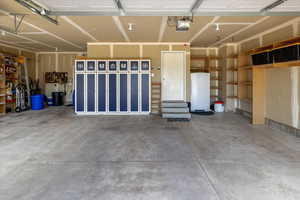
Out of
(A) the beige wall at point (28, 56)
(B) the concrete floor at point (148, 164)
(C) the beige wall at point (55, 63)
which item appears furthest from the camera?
(C) the beige wall at point (55, 63)

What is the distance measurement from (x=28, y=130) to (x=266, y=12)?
5.80m

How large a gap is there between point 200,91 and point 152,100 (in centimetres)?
192

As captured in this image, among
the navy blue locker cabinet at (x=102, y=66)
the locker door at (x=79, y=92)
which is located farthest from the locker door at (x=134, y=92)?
the locker door at (x=79, y=92)

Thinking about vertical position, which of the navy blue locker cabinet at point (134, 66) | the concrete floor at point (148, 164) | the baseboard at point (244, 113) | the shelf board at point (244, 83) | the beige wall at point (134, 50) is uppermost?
the beige wall at point (134, 50)

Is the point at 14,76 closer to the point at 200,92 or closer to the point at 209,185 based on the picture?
the point at 200,92

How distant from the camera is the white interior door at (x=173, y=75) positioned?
26.3 feet

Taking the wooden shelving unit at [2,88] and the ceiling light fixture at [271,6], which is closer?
the ceiling light fixture at [271,6]

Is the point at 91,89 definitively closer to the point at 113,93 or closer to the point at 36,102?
the point at 113,93

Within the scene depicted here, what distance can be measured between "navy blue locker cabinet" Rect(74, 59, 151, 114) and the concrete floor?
7.63ft

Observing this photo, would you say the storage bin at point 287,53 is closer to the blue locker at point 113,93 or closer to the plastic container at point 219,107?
the plastic container at point 219,107

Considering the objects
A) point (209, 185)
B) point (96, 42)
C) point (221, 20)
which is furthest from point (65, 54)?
point (209, 185)

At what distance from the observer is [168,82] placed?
8078mm

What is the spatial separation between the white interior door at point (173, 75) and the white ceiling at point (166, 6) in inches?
171

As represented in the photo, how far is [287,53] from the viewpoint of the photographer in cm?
415
